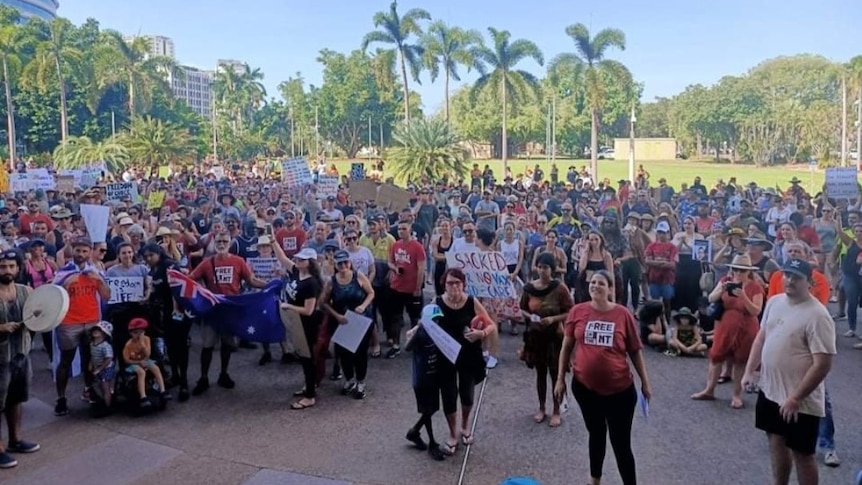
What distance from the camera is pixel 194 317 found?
27.4 feet

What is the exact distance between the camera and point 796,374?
16.4ft

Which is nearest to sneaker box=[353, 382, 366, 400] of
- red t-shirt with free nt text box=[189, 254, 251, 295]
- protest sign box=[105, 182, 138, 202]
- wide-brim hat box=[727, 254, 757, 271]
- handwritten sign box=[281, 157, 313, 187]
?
red t-shirt with free nt text box=[189, 254, 251, 295]

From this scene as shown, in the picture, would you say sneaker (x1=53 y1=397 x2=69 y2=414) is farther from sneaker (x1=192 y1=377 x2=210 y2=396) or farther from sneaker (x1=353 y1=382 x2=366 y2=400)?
sneaker (x1=353 y1=382 x2=366 y2=400)

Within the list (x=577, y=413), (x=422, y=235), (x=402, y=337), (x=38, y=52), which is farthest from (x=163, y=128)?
(x=577, y=413)

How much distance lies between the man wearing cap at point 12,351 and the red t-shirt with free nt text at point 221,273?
7.16 ft

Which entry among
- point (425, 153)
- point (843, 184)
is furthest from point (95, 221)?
point (425, 153)

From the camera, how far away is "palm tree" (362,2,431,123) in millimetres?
45531

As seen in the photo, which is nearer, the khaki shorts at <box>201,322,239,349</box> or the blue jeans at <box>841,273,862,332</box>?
the khaki shorts at <box>201,322,239,349</box>

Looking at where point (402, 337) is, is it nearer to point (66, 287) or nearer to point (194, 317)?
point (194, 317)

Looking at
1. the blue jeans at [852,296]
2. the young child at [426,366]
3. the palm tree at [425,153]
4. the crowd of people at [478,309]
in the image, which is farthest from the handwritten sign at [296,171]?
the young child at [426,366]

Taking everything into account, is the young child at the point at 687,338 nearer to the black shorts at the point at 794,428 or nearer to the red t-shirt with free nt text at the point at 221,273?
the black shorts at the point at 794,428

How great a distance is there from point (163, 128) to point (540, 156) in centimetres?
5435

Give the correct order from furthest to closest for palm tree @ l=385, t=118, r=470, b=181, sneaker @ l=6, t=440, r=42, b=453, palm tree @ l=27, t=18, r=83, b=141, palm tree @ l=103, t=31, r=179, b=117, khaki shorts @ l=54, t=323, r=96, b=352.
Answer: palm tree @ l=103, t=31, r=179, b=117 < palm tree @ l=27, t=18, r=83, b=141 < palm tree @ l=385, t=118, r=470, b=181 < khaki shorts @ l=54, t=323, r=96, b=352 < sneaker @ l=6, t=440, r=42, b=453

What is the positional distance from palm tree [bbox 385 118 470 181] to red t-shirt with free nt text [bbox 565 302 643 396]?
84.0ft
